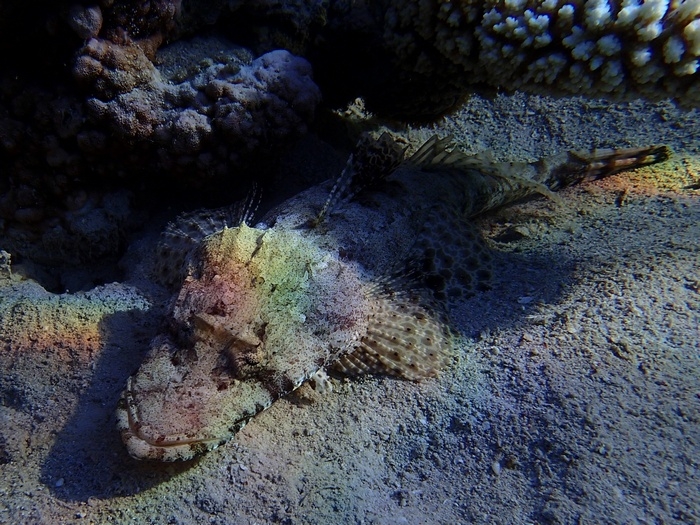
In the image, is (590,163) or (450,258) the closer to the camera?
(450,258)

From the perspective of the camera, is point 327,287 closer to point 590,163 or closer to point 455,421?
point 455,421

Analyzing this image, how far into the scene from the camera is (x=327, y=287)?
3.50m

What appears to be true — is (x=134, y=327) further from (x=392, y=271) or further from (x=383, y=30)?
(x=383, y=30)

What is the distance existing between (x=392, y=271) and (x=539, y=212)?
1889 millimetres

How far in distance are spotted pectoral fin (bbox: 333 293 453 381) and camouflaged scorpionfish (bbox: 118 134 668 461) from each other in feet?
0.03

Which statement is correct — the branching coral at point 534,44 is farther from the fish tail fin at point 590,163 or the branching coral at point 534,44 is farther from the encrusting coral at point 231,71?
the fish tail fin at point 590,163

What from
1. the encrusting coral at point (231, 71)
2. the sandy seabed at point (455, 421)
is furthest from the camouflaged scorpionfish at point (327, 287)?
the encrusting coral at point (231, 71)

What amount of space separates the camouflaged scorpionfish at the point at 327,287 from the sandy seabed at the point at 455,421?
264 mm

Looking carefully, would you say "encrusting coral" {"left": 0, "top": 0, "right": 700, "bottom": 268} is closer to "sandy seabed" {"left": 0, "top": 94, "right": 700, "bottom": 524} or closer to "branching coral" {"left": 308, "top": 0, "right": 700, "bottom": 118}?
"branching coral" {"left": 308, "top": 0, "right": 700, "bottom": 118}

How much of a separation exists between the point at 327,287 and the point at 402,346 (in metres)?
0.72

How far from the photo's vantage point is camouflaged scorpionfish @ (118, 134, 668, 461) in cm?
270

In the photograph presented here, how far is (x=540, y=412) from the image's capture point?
2.73m

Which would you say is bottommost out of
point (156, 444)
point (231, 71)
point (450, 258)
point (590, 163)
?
point (156, 444)

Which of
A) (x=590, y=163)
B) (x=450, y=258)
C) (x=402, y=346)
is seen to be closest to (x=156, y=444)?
(x=402, y=346)
